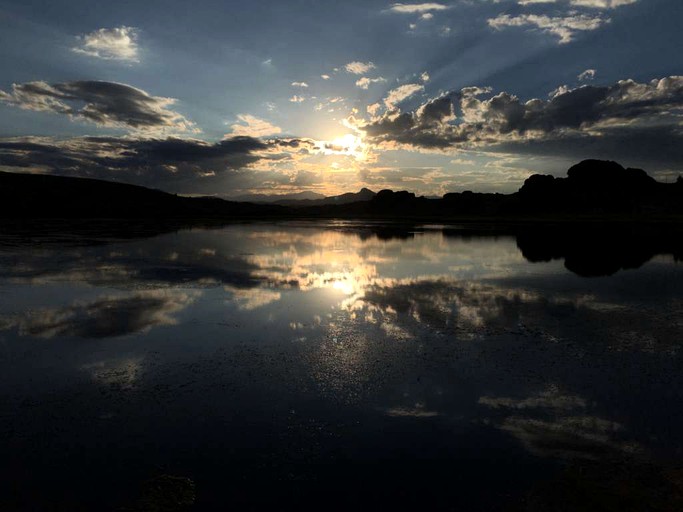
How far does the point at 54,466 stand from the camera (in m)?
9.87

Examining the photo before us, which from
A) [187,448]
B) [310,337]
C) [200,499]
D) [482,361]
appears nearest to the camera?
[200,499]

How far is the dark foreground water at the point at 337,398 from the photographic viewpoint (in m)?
9.19

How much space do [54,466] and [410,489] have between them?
801 centimetres

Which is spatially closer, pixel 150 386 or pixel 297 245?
pixel 150 386

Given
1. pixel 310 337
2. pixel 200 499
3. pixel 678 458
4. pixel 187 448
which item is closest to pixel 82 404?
pixel 187 448

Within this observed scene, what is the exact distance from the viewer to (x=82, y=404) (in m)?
12.8

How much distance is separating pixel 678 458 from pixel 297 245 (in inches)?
2033

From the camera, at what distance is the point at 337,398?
43.4ft

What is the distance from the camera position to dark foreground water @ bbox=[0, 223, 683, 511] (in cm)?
919

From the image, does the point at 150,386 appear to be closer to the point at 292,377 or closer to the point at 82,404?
the point at 82,404

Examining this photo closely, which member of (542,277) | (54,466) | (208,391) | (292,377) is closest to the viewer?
(54,466)

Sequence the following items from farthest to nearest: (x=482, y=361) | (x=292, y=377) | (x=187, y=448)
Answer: (x=482, y=361) → (x=292, y=377) → (x=187, y=448)

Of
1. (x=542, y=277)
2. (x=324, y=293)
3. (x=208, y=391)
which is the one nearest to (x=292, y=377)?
(x=208, y=391)

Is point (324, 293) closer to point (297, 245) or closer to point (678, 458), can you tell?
point (678, 458)
